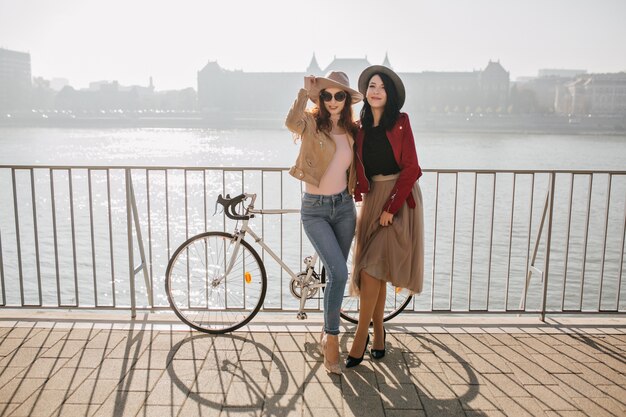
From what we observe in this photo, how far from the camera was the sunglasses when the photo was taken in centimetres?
292

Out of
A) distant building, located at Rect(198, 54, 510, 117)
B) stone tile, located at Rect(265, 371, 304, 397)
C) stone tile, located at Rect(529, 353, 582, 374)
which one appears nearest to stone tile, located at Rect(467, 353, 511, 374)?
stone tile, located at Rect(529, 353, 582, 374)

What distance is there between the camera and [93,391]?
110 inches

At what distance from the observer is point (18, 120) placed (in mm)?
77375

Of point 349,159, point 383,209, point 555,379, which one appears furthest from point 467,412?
point 349,159

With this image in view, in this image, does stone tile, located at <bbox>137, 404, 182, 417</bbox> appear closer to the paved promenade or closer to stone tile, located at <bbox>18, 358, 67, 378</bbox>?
the paved promenade

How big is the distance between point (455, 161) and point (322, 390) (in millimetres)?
30718

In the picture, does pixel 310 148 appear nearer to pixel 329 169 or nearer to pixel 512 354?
pixel 329 169

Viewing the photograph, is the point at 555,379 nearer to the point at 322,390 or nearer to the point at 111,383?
the point at 322,390

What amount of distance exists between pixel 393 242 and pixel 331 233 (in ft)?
1.07

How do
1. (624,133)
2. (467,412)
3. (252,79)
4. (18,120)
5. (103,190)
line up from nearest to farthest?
(467,412)
(103,190)
(624,133)
(18,120)
(252,79)

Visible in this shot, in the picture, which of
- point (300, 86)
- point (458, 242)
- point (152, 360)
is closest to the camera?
point (152, 360)

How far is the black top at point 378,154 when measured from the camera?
2.97 metres

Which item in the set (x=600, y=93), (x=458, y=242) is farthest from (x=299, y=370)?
(x=600, y=93)

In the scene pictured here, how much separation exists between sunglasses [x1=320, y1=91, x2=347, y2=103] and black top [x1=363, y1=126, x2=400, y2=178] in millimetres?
224
